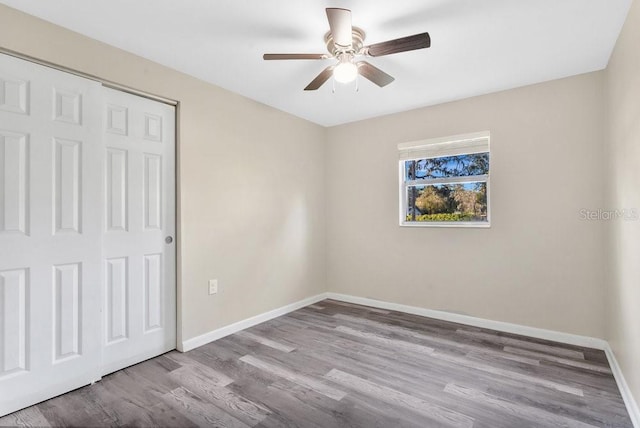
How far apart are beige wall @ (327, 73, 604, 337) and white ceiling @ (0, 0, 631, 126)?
1.06 feet

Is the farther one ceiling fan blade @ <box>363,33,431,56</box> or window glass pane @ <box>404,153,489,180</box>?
window glass pane @ <box>404,153,489,180</box>

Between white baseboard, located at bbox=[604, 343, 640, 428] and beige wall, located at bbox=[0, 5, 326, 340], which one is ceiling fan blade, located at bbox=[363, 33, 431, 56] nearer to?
Result: beige wall, located at bbox=[0, 5, 326, 340]

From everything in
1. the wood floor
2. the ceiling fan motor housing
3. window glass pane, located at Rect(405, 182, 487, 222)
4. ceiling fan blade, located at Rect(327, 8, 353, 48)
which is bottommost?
the wood floor

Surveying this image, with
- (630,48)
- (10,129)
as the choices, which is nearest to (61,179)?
(10,129)

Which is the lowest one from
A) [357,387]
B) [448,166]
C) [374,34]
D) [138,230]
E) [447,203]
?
[357,387]

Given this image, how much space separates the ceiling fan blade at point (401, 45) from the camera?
1837 mm

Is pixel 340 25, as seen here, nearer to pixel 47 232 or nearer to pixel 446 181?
pixel 47 232

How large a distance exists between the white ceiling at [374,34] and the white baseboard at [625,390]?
231 cm

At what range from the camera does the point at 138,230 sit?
2.53 metres

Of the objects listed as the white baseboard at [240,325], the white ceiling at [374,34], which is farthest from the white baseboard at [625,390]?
the white baseboard at [240,325]

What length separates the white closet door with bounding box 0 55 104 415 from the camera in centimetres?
191

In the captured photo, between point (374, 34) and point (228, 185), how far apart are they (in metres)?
1.87

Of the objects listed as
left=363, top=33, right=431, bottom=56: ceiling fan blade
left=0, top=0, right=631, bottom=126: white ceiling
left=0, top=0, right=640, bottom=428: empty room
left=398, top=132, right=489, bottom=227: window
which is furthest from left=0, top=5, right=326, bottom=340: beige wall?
left=363, top=33, right=431, bottom=56: ceiling fan blade

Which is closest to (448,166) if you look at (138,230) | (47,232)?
(138,230)
